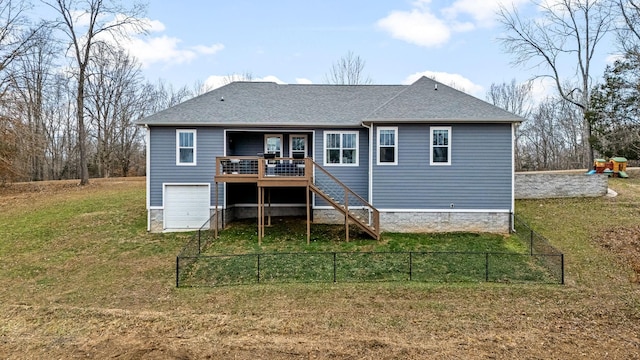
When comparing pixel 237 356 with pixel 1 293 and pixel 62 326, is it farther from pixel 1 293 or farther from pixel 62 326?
pixel 1 293

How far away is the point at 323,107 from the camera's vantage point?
15.9 m

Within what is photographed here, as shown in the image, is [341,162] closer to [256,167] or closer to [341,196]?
[341,196]

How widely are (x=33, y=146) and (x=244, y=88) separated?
598 inches

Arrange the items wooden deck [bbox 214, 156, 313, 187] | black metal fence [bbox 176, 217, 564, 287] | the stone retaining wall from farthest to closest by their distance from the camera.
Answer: the stone retaining wall
wooden deck [bbox 214, 156, 313, 187]
black metal fence [bbox 176, 217, 564, 287]

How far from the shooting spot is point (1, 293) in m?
8.98

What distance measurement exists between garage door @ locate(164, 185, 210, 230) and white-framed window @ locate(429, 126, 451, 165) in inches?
366

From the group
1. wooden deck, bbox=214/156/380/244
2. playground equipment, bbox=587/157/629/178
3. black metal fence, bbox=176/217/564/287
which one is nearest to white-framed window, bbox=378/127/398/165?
wooden deck, bbox=214/156/380/244

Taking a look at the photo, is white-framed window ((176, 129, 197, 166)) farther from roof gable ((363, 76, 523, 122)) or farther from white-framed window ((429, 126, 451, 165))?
white-framed window ((429, 126, 451, 165))

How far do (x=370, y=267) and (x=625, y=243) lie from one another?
908cm

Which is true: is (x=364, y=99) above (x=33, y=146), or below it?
above

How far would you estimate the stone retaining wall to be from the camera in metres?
17.4

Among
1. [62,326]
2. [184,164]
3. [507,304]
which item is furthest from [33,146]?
[507,304]

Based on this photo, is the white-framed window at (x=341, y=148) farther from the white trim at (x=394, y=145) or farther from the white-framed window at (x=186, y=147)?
the white-framed window at (x=186, y=147)

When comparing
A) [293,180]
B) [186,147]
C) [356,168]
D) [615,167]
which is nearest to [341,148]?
[356,168]
